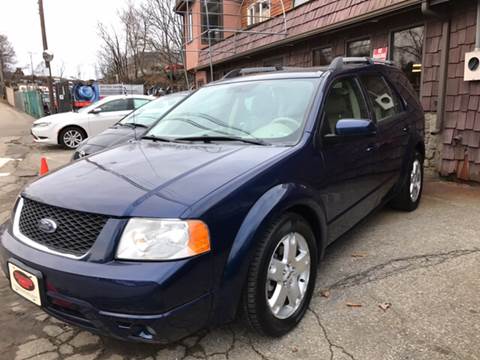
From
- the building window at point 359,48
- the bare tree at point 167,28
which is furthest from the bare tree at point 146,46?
the building window at point 359,48

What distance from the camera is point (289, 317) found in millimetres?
2592

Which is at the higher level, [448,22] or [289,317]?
[448,22]

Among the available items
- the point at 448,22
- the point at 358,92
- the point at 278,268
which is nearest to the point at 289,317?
the point at 278,268

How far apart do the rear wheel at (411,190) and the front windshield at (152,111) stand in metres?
4.12

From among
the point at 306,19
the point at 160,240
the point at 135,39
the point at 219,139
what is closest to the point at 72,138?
the point at 306,19

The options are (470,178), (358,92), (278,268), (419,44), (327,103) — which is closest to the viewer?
(278,268)

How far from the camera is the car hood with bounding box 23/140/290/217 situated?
2.11 m

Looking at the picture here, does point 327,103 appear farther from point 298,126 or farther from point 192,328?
point 192,328

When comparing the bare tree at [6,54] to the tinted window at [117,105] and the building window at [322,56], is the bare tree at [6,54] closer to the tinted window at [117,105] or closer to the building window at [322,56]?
the tinted window at [117,105]

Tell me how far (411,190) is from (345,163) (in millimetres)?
2028

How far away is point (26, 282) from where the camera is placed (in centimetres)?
227

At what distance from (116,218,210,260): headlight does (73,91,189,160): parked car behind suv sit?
3949 millimetres

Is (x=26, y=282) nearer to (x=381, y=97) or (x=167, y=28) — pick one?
(x=381, y=97)

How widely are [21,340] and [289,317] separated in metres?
1.69
